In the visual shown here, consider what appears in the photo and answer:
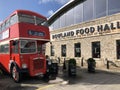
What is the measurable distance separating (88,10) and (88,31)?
299cm

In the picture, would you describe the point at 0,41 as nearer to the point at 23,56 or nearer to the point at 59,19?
the point at 23,56

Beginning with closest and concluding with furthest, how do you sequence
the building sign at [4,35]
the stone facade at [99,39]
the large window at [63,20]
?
the building sign at [4,35] → the stone facade at [99,39] → the large window at [63,20]

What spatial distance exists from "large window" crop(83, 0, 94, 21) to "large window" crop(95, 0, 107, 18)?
33.4 inches

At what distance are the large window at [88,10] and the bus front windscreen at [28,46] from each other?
12053 mm

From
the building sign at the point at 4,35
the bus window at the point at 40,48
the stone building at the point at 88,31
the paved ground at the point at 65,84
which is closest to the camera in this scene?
the paved ground at the point at 65,84

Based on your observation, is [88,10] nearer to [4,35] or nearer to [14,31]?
[4,35]

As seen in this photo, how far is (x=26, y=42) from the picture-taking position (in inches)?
482

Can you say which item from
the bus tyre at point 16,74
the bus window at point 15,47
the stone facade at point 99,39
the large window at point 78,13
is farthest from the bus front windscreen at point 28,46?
the large window at point 78,13

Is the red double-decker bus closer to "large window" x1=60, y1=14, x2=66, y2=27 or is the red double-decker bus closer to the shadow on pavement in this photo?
the shadow on pavement

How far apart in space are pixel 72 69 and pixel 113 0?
10366 millimetres

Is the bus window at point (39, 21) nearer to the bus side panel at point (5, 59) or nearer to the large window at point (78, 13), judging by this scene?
the bus side panel at point (5, 59)

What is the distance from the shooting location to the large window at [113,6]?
775 inches

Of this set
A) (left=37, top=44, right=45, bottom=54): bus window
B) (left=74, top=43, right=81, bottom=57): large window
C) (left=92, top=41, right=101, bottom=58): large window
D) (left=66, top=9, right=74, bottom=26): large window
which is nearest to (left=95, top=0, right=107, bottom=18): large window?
(left=92, top=41, right=101, bottom=58): large window

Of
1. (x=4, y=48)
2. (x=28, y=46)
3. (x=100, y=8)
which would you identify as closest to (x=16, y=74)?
(x=28, y=46)
